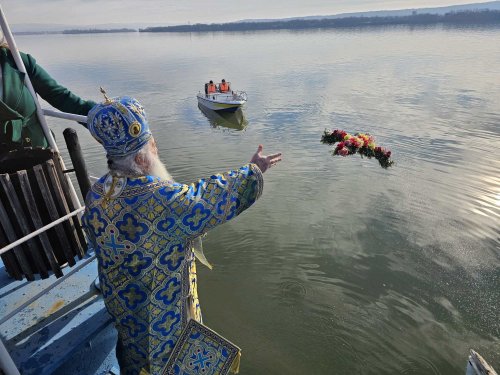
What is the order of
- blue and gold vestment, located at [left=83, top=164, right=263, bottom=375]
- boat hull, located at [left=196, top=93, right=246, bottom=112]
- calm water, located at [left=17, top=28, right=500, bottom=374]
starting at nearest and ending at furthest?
blue and gold vestment, located at [left=83, top=164, right=263, bottom=375] < calm water, located at [left=17, top=28, right=500, bottom=374] < boat hull, located at [left=196, top=93, right=246, bottom=112]

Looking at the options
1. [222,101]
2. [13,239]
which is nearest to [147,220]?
[13,239]

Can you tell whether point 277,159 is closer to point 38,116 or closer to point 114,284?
point 114,284

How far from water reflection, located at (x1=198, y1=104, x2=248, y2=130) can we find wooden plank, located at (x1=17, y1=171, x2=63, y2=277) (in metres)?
20.6

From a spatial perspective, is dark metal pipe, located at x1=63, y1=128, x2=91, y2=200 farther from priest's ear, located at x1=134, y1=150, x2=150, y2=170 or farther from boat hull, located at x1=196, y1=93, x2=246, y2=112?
boat hull, located at x1=196, y1=93, x2=246, y2=112

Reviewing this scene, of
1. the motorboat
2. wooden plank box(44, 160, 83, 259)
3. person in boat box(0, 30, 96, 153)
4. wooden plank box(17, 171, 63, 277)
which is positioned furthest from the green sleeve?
the motorboat

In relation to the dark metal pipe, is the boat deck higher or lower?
lower

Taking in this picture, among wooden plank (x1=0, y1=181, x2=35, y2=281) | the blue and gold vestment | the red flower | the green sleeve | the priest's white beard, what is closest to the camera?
the blue and gold vestment

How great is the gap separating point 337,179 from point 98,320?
1126 centimetres

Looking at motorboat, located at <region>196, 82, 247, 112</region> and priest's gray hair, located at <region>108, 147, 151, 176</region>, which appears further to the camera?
motorboat, located at <region>196, 82, 247, 112</region>

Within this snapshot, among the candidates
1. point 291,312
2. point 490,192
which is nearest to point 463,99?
point 490,192

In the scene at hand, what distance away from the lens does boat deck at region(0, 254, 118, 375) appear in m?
3.17

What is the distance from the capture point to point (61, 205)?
3359 millimetres

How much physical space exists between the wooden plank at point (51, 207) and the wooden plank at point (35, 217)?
9 cm

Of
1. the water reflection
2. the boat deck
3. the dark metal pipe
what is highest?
the dark metal pipe
